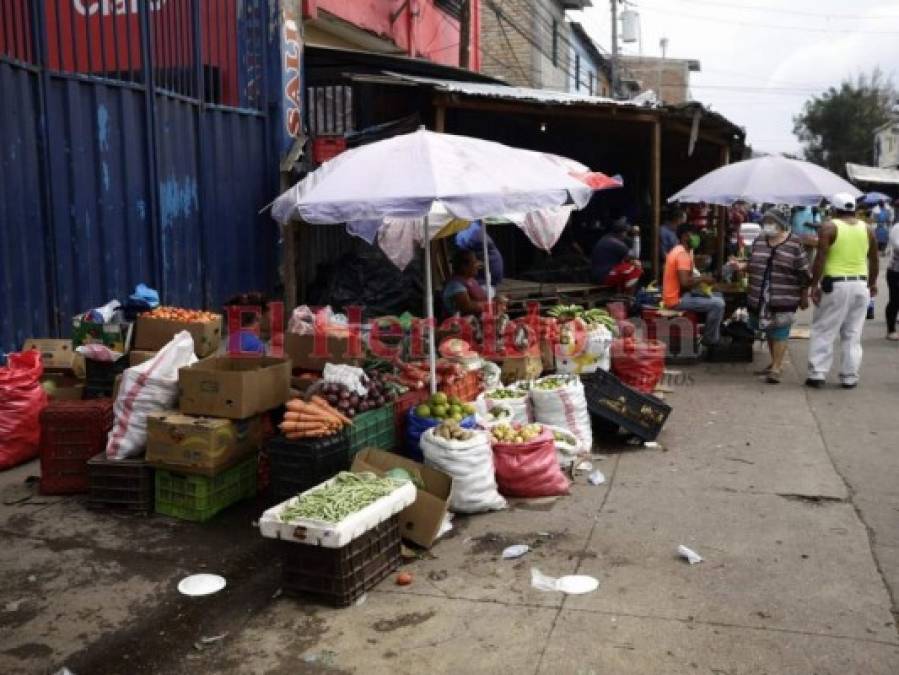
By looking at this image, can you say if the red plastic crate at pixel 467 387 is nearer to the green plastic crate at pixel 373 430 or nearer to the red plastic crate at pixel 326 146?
the green plastic crate at pixel 373 430

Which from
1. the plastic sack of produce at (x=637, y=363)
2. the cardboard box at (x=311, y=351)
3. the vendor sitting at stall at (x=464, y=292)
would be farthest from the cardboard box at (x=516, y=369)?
the cardboard box at (x=311, y=351)

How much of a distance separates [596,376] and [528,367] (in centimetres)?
74

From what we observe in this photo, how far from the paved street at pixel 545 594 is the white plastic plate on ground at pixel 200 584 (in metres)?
0.07

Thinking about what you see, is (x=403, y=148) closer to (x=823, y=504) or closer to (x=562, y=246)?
(x=823, y=504)

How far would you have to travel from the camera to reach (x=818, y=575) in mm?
4750

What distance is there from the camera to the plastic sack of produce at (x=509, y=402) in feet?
22.5

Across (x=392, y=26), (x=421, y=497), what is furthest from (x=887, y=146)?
(x=421, y=497)

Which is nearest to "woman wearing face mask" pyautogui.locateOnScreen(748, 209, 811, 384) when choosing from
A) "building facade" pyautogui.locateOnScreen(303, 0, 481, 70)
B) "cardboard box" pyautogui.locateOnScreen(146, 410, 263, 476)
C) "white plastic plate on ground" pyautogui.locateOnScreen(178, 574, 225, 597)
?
"cardboard box" pyautogui.locateOnScreen(146, 410, 263, 476)

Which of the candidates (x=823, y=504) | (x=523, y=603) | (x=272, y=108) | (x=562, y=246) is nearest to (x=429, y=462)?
(x=523, y=603)

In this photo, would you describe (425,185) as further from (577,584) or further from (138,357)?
(138,357)

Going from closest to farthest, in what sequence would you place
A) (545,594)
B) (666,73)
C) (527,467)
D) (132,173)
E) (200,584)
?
(545,594)
(200,584)
(527,467)
(132,173)
(666,73)

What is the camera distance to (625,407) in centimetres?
745

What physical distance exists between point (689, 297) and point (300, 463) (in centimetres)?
695

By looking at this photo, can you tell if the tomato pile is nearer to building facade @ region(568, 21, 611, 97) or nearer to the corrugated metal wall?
the corrugated metal wall
